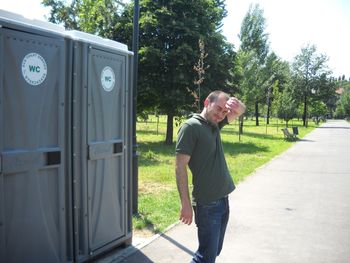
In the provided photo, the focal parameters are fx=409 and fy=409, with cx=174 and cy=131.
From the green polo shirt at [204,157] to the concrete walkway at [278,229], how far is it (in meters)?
1.71

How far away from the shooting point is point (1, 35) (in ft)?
11.4

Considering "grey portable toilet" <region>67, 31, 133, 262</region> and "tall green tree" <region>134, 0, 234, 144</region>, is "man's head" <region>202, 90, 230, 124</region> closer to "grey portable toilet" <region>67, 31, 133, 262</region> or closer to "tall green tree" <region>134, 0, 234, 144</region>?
"grey portable toilet" <region>67, 31, 133, 262</region>

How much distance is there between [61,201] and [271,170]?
9863mm

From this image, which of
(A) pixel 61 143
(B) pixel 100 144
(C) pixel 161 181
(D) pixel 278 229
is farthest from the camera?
(C) pixel 161 181

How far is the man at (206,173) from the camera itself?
3584 mm

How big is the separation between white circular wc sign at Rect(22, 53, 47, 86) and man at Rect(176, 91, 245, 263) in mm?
1417

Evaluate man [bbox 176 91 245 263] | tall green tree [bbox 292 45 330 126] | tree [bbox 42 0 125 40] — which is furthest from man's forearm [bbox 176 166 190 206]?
tall green tree [bbox 292 45 330 126]

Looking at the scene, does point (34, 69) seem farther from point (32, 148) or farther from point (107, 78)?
point (107, 78)

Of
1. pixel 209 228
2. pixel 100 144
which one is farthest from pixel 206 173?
pixel 100 144

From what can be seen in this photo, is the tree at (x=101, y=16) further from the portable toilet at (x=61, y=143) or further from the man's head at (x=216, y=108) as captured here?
the man's head at (x=216, y=108)

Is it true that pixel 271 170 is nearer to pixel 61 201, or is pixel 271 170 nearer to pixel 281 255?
pixel 281 255

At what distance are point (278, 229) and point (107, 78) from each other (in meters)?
3.68

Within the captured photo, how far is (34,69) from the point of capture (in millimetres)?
3771

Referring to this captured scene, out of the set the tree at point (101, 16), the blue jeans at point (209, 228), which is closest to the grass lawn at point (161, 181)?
the blue jeans at point (209, 228)
